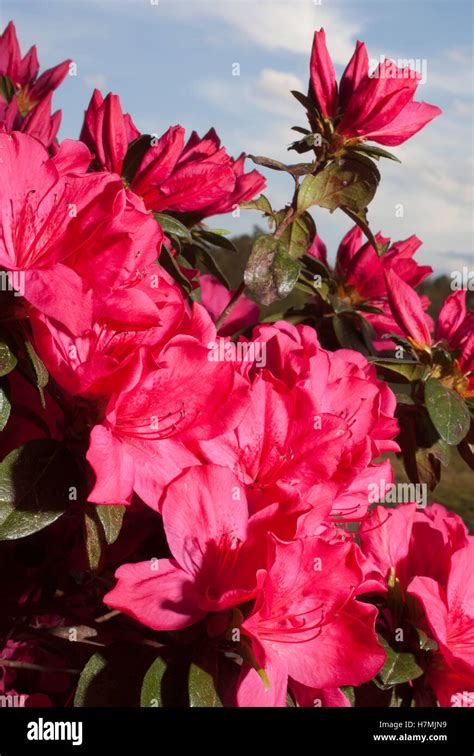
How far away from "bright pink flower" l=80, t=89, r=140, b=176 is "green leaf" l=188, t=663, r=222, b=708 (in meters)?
0.53

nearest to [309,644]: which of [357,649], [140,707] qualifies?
[357,649]

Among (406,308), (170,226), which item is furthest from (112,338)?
(406,308)

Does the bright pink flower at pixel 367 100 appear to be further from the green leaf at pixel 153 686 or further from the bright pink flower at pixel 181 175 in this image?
the green leaf at pixel 153 686

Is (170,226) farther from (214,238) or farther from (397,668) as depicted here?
(397,668)

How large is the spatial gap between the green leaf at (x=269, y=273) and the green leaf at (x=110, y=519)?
302 millimetres

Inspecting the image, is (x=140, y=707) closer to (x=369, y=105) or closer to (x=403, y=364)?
(x=403, y=364)

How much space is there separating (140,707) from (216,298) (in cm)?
60

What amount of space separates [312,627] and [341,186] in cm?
53

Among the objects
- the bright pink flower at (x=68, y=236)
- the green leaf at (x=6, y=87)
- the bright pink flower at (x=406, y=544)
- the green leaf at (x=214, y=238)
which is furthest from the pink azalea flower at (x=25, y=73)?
the bright pink flower at (x=406, y=544)

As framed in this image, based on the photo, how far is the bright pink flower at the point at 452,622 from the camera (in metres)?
0.80

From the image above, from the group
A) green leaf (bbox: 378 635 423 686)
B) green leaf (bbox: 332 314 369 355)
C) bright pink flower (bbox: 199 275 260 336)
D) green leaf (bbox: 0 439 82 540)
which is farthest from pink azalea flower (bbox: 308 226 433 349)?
green leaf (bbox: 0 439 82 540)

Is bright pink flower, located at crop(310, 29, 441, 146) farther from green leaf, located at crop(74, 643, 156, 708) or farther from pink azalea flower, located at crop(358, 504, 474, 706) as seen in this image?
green leaf, located at crop(74, 643, 156, 708)

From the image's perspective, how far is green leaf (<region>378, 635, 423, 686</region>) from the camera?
78cm

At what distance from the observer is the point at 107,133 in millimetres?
905
